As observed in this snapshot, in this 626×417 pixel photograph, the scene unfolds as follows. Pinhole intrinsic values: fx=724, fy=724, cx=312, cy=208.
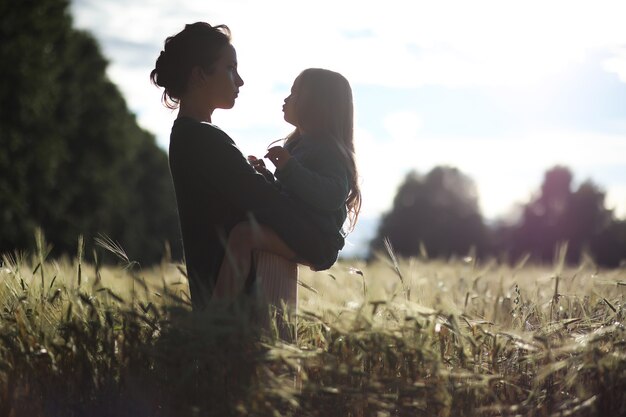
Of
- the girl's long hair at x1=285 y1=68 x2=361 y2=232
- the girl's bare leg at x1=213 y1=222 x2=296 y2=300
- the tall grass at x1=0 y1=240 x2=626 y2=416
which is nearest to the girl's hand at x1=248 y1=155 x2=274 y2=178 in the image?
the girl's long hair at x1=285 y1=68 x2=361 y2=232

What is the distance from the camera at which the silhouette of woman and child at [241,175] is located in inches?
130

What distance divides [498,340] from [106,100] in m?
22.7

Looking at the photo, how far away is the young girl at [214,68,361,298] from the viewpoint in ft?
10.6

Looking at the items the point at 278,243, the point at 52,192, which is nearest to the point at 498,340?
the point at 278,243

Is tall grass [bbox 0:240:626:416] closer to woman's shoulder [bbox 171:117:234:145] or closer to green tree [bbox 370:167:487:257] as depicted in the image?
woman's shoulder [bbox 171:117:234:145]

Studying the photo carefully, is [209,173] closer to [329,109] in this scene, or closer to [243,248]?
[243,248]

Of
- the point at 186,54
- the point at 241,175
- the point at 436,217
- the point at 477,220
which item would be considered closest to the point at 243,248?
the point at 241,175

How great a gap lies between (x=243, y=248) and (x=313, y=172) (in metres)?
0.50

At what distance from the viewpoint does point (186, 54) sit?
3.73 meters

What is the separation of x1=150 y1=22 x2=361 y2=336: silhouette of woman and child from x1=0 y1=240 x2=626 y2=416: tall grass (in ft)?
0.97

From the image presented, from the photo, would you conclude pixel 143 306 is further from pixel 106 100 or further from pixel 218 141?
pixel 106 100

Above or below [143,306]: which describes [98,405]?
below

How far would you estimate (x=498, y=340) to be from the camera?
3.05 m

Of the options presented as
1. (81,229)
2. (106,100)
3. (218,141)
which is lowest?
(81,229)
